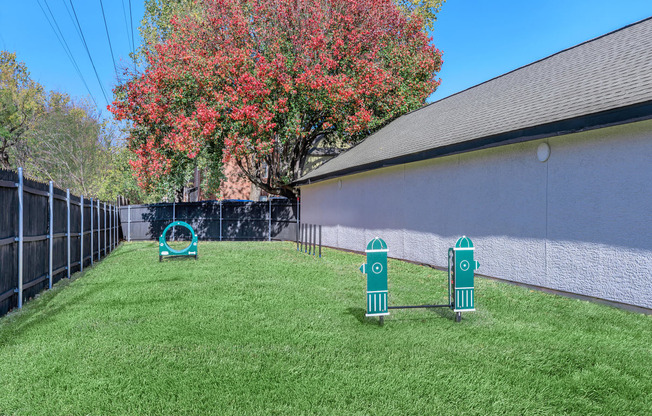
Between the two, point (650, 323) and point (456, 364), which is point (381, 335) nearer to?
point (456, 364)

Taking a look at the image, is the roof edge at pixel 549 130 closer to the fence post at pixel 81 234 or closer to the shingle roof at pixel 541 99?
the shingle roof at pixel 541 99

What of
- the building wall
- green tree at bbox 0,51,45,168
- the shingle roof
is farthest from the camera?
green tree at bbox 0,51,45,168

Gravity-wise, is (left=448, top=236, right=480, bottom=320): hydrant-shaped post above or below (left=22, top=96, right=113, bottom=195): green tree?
below

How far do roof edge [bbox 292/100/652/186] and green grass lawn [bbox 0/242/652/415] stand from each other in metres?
2.99

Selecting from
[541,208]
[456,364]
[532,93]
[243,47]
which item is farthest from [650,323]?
[243,47]

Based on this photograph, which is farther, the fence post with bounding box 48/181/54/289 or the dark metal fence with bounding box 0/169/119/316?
the fence post with bounding box 48/181/54/289

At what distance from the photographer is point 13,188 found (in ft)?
21.9

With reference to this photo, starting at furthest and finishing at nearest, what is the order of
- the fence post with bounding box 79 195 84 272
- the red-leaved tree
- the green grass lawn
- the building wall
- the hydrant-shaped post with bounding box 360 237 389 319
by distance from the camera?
the red-leaved tree → the fence post with bounding box 79 195 84 272 → the building wall → the hydrant-shaped post with bounding box 360 237 389 319 → the green grass lawn

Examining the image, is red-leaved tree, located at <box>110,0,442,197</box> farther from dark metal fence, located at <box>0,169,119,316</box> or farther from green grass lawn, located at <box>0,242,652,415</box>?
green grass lawn, located at <box>0,242,652,415</box>

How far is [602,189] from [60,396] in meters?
7.94

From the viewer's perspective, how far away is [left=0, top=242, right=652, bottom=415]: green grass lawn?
11.2ft

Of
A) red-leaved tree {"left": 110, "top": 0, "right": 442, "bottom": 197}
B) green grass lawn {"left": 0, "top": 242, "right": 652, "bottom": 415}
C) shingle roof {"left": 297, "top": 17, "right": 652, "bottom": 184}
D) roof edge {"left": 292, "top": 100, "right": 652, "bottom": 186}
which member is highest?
red-leaved tree {"left": 110, "top": 0, "right": 442, "bottom": 197}

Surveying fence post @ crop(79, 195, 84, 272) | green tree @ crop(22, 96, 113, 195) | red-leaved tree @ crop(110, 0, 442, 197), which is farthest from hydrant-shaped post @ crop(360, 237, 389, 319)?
green tree @ crop(22, 96, 113, 195)

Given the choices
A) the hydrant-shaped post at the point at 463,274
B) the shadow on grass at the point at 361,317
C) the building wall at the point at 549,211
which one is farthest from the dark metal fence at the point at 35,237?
the building wall at the point at 549,211
